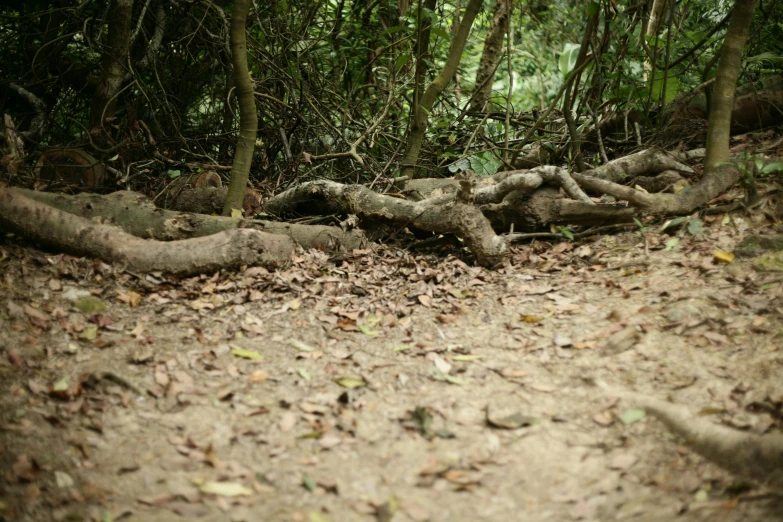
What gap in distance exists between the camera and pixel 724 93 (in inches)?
177

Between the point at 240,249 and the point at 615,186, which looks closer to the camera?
the point at 240,249

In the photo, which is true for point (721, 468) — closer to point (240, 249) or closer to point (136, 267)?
point (240, 249)

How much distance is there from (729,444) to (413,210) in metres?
2.93

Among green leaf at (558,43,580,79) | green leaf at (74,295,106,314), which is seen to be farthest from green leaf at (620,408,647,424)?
green leaf at (558,43,580,79)

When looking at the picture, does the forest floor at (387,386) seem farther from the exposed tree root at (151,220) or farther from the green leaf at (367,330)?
the exposed tree root at (151,220)

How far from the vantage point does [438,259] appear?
15.2 ft

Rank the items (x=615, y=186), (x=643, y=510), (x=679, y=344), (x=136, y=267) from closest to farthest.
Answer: (x=643, y=510), (x=679, y=344), (x=136, y=267), (x=615, y=186)

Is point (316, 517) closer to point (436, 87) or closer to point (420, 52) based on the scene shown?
point (436, 87)

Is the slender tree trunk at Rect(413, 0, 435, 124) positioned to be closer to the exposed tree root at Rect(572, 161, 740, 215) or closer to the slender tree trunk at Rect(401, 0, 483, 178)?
the slender tree trunk at Rect(401, 0, 483, 178)

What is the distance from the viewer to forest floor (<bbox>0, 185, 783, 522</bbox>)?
89.4 inches

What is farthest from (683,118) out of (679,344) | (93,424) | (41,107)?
(41,107)

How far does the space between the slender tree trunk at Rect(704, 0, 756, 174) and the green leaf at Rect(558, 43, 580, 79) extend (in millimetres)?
1615

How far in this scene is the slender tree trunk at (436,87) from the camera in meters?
5.10

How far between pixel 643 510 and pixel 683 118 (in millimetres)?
4665
